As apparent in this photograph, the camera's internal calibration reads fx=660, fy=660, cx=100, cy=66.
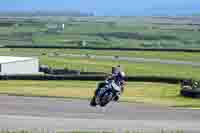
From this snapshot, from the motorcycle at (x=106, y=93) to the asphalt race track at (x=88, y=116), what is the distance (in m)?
0.27

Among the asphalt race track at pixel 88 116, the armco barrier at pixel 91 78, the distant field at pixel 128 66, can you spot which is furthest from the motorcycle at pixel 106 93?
the distant field at pixel 128 66

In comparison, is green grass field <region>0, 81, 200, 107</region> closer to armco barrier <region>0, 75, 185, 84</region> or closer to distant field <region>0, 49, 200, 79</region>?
armco barrier <region>0, 75, 185, 84</region>

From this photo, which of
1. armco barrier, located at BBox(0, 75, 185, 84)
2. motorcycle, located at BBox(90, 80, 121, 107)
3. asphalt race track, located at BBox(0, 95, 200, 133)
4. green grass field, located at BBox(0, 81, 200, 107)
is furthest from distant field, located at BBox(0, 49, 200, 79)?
motorcycle, located at BBox(90, 80, 121, 107)

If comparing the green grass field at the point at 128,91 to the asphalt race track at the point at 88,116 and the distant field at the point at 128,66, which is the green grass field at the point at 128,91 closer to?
the asphalt race track at the point at 88,116

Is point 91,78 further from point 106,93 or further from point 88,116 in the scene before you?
point 88,116

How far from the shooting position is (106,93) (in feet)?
71.3

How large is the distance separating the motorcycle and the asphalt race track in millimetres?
273

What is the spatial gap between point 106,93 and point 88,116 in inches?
60.0

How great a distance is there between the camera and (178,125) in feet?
61.3

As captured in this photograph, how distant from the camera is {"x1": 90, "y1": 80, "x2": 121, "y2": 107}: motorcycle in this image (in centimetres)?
2152

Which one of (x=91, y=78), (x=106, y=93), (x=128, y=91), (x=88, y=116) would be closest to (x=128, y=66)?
(x=91, y=78)

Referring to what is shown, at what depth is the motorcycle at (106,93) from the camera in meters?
21.5

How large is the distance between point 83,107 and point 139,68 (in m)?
49.6

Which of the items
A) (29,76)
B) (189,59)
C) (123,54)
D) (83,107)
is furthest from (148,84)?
(123,54)
